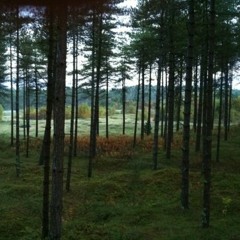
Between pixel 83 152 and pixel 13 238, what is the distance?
20.7m

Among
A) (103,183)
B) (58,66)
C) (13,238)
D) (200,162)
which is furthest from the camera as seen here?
(200,162)

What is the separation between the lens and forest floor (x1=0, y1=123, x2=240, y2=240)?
42.3ft

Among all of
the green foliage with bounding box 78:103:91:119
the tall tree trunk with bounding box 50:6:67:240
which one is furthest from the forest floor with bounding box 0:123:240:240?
the green foliage with bounding box 78:103:91:119

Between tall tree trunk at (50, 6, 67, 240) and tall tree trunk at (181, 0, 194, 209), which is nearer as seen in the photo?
tall tree trunk at (50, 6, 67, 240)

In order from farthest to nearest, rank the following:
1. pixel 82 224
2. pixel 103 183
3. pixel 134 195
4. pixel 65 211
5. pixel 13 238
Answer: pixel 103 183
pixel 134 195
pixel 65 211
pixel 82 224
pixel 13 238

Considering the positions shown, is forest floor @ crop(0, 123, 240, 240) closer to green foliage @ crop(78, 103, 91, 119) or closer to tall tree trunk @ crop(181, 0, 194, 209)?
tall tree trunk @ crop(181, 0, 194, 209)

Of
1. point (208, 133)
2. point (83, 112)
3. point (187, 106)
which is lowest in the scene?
point (83, 112)

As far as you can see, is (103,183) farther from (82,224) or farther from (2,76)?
(2,76)

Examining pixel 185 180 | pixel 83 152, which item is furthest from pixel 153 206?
pixel 83 152

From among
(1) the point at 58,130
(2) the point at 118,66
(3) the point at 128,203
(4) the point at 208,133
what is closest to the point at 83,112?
(2) the point at 118,66

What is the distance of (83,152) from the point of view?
33.4 metres

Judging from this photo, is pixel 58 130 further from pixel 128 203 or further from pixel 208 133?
pixel 128 203

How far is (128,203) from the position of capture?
17.5 m

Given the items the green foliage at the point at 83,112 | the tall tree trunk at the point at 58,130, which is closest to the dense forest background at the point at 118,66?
the tall tree trunk at the point at 58,130
